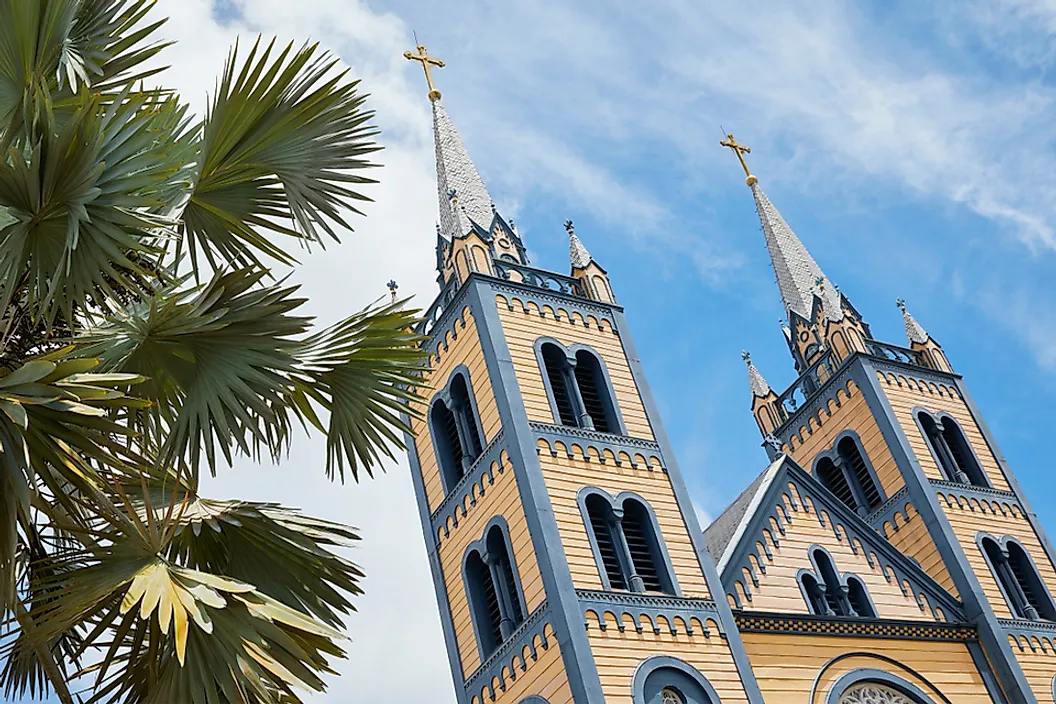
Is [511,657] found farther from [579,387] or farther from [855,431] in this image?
[855,431]

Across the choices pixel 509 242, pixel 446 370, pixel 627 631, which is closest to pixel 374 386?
pixel 627 631

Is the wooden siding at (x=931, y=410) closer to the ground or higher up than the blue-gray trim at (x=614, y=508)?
higher up

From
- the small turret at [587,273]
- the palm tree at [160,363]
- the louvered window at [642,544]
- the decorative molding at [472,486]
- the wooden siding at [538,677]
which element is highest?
the small turret at [587,273]

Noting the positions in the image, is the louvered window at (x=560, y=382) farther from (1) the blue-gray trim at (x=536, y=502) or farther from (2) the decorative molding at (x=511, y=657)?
(2) the decorative molding at (x=511, y=657)

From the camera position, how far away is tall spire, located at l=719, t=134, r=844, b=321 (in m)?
30.5

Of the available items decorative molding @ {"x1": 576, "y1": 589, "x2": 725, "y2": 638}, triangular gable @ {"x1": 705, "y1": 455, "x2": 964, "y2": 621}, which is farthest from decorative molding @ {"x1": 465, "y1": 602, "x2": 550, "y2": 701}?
triangular gable @ {"x1": 705, "y1": 455, "x2": 964, "y2": 621}

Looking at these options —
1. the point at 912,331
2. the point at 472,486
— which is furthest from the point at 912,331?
the point at 472,486

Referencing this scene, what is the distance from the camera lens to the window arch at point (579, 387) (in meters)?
22.5

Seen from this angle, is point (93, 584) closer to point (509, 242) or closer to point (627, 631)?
point (627, 631)

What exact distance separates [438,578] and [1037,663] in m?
11.9

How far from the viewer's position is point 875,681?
21219 millimetres

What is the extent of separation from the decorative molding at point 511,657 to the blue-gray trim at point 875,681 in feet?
16.6

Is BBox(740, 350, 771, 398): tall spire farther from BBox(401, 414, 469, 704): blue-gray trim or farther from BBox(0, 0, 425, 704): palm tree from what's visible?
BBox(0, 0, 425, 704): palm tree

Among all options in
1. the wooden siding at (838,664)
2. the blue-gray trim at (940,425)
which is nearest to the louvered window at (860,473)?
the blue-gray trim at (940,425)
